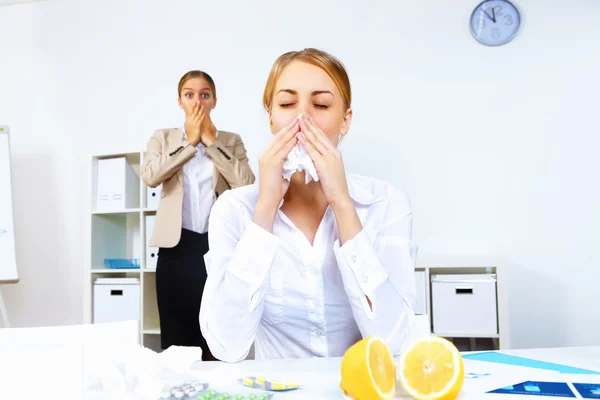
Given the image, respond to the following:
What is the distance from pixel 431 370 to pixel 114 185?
292 cm

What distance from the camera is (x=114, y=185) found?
326 cm

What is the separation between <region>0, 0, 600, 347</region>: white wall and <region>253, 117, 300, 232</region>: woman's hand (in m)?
2.28

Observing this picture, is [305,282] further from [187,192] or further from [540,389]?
[187,192]

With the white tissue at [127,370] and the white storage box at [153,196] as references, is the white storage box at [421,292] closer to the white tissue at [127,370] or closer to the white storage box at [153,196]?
the white storage box at [153,196]

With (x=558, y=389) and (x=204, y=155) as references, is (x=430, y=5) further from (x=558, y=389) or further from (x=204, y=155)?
(x=558, y=389)

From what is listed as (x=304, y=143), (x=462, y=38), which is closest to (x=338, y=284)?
(x=304, y=143)

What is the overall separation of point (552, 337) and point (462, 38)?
1884mm

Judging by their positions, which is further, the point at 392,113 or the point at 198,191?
the point at 392,113

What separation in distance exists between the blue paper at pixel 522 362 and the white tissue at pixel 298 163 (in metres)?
0.48

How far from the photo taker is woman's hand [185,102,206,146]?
8.34ft

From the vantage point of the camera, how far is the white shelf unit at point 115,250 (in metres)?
3.13

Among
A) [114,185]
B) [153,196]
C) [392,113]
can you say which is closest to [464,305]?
[392,113]

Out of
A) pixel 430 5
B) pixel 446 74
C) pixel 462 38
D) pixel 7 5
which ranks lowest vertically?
pixel 446 74

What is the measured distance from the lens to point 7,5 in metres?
4.05
